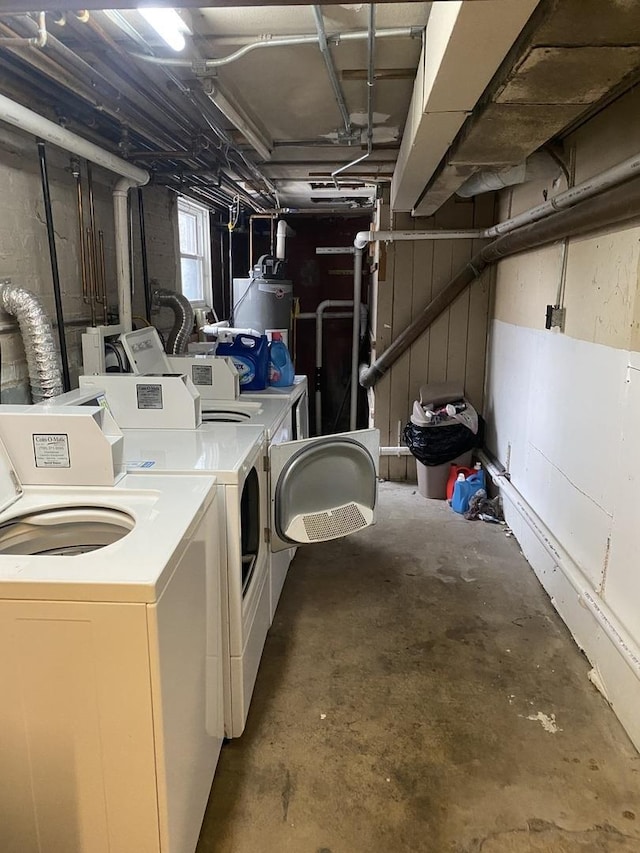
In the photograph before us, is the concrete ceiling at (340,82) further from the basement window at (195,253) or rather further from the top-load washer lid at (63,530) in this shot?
the basement window at (195,253)

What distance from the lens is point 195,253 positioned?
5.43 meters

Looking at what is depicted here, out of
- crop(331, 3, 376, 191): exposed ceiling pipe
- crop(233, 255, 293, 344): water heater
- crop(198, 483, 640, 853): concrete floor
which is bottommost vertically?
crop(198, 483, 640, 853): concrete floor

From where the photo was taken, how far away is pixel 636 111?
204cm

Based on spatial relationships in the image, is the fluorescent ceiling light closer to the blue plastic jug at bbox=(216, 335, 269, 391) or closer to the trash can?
the blue plastic jug at bbox=(216, 335, 269, 391)

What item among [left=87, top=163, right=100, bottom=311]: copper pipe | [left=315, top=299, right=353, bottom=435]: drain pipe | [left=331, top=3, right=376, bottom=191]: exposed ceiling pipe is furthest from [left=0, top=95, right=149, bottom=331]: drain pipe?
[left=315, top=299, right=353, bottom=435]: drain pipe

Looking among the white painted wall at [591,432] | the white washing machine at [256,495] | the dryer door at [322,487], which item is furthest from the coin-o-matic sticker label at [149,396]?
the white painted wall at [591,432]

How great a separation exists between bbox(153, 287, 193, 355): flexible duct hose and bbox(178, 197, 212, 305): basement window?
49.7 inches

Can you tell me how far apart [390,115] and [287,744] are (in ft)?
9.05

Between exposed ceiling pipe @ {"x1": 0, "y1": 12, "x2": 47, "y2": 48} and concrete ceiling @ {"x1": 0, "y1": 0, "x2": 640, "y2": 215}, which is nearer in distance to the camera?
concrete ceiling @ {"x1": 0, "y1": 0, "x2": 640, "y2": 215}

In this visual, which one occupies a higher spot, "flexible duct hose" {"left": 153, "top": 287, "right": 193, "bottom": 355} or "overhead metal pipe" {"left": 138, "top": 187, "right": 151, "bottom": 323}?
"overhead metal pipe" {"left": 138, "top": 187, "right": 151, "bottom": 323}

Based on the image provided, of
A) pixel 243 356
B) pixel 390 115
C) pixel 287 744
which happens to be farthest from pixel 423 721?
pixel 390 115

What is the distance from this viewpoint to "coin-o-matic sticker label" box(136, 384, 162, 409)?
2.34 m

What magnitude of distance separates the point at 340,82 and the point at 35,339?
162 centimetres

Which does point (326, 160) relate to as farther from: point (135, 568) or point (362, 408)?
point (135, 568)
